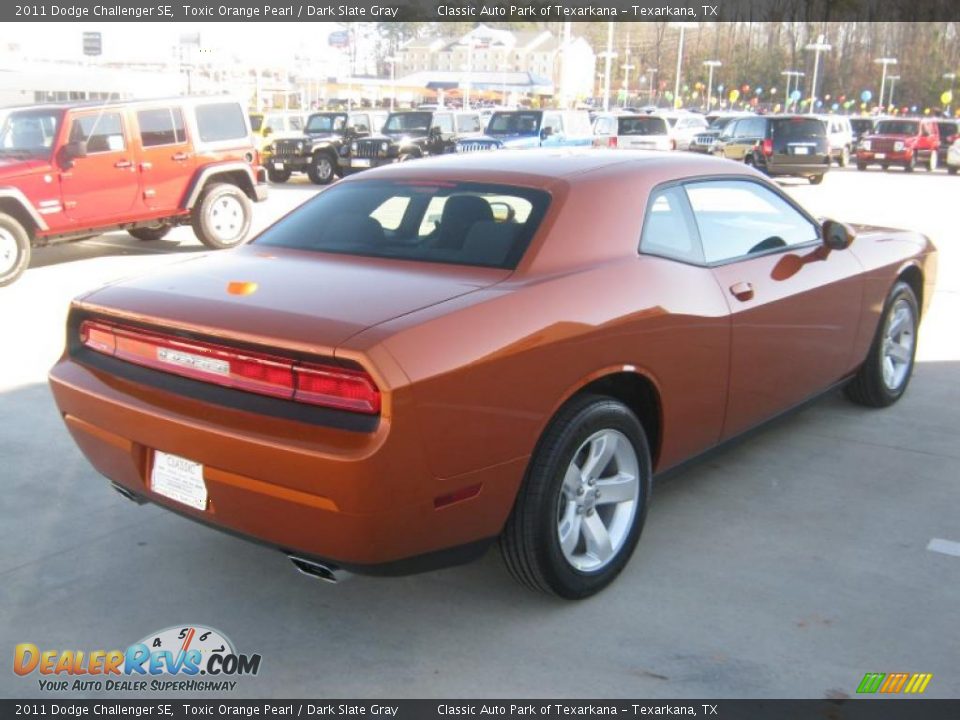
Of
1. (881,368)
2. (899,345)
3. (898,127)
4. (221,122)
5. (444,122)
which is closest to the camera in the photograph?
(881,368)

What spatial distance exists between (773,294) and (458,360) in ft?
6.69

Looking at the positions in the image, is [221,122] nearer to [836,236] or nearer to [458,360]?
[836,236]

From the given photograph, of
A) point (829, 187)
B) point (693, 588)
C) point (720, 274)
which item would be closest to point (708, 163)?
point (720, 274)

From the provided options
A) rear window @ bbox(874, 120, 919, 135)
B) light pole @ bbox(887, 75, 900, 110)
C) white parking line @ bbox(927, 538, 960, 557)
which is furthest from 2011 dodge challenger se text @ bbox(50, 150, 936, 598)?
light pole @ bbox(887, 75, 900, 110)

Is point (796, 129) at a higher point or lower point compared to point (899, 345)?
higher

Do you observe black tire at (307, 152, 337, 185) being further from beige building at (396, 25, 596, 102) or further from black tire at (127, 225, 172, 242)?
beige building at (396, 25, 596, 102)

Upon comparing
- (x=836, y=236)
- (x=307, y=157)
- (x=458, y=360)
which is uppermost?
(x=836, y=236)

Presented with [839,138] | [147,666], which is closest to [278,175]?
[839,138]

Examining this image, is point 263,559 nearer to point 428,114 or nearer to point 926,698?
point 926,698

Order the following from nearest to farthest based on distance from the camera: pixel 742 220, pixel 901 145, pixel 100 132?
pixel 742 220
pixel 100 132
pixel 901 145

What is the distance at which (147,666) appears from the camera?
10.5 feet

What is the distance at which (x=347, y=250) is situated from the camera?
3961 mm
